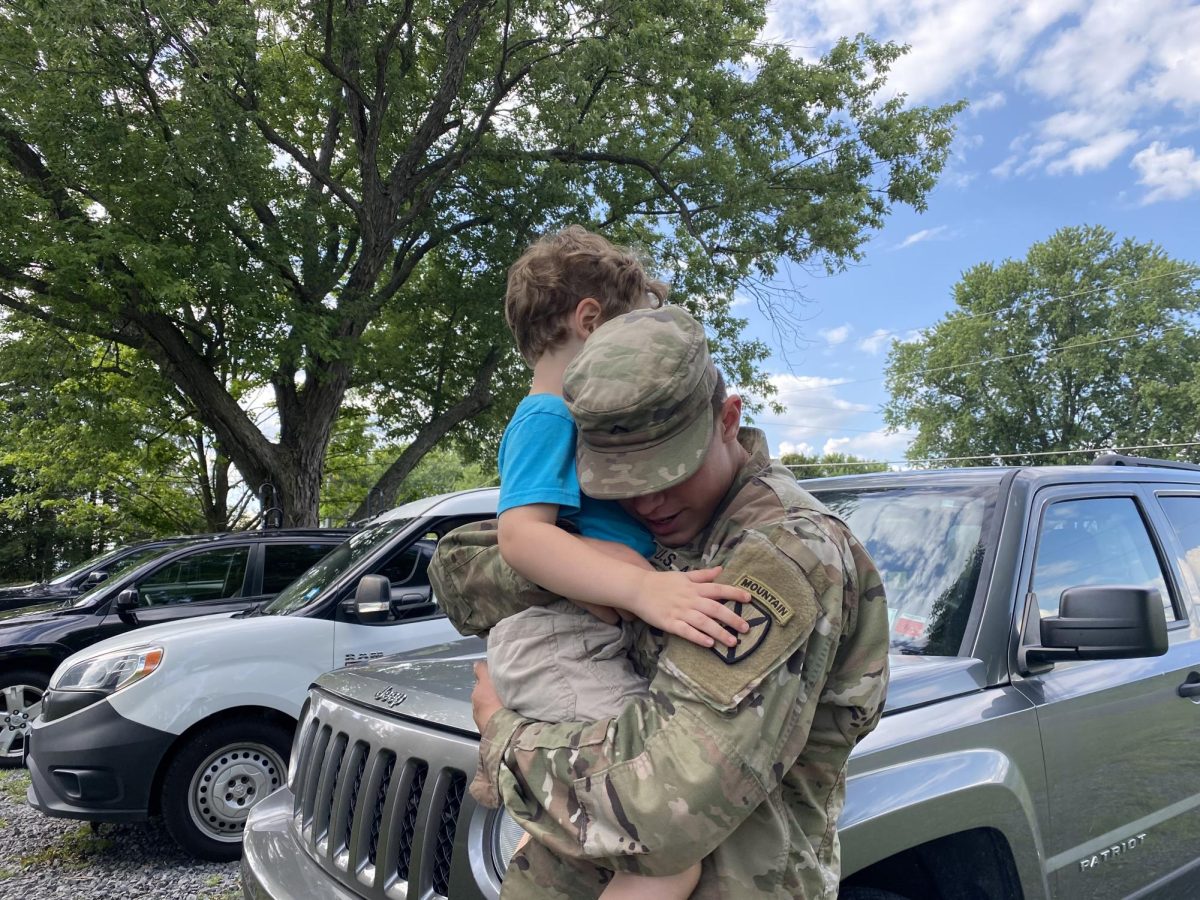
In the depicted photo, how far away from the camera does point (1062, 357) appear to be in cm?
4472

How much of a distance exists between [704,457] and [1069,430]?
50.1 m

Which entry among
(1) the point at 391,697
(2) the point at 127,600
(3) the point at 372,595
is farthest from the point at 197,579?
(1) the point at 391,697

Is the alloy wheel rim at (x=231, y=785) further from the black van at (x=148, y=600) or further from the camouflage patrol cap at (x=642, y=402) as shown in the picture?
the camouflage patrol cap at (x=642, y=402)

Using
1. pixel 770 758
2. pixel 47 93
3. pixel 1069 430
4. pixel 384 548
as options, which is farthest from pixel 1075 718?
pixel 1069 430

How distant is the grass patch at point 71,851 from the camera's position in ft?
16.4

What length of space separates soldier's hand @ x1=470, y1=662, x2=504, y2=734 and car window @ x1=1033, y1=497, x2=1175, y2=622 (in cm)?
183

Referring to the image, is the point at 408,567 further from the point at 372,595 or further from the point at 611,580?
the point at 611,580

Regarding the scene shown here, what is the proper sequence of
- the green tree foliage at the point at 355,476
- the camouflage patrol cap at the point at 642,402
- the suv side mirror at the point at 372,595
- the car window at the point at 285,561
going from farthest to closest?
the green tree foliage at the point at 355,476
the car window at the point at 285,561
the suv side mirror at the point at 372,595
the camouflage patrol cap at the point at 642,402

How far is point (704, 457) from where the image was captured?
1344 millimetres

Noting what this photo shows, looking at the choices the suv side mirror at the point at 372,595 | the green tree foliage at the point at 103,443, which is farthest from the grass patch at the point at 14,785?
the green tree foliage at the point at 103,443

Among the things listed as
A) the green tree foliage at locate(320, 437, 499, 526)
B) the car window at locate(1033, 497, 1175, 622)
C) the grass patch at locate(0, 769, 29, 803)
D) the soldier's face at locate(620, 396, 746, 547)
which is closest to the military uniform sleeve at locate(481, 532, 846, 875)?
the soldier's face at locate(620, 396, 746, 547)

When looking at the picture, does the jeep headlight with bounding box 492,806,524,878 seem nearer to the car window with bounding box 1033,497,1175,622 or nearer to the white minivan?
the car window with bounding box 1033,497,1175,622

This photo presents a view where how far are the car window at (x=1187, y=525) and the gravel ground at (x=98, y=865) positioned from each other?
446cm

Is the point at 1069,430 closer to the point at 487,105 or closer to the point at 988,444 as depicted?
the point at 988,444
